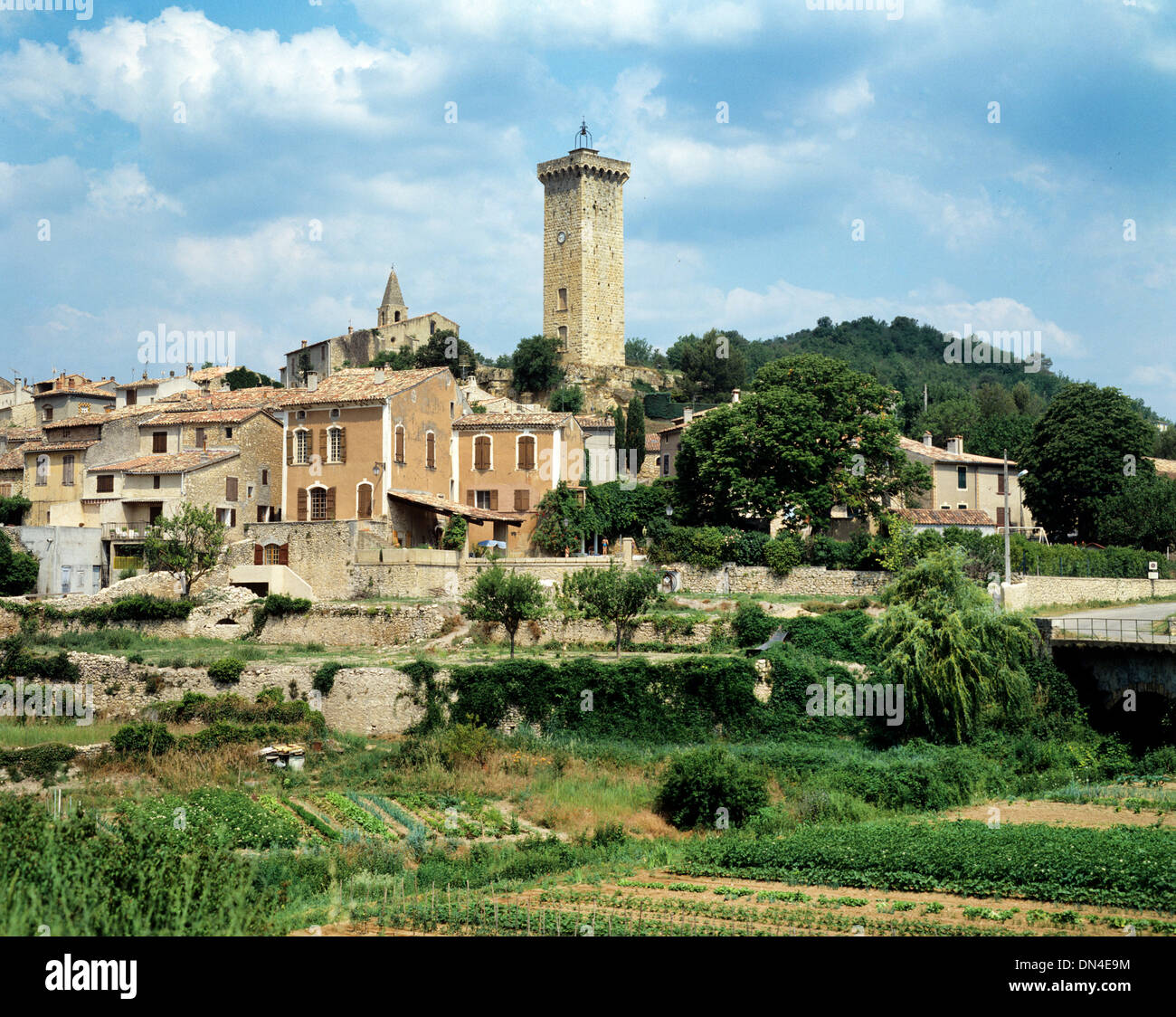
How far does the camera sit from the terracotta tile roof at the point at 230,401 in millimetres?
51938

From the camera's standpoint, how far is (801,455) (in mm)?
46094

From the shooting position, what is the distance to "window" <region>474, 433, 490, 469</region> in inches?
2023

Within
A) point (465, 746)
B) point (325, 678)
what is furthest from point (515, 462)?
point (465, 746)

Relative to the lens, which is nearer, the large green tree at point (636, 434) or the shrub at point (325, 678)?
the shrub at point (325, 678)

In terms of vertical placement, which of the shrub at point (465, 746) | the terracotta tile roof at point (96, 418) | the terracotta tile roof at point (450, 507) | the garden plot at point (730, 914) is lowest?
the garden plot at point (730, 914)

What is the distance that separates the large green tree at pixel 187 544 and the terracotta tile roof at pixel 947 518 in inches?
1115

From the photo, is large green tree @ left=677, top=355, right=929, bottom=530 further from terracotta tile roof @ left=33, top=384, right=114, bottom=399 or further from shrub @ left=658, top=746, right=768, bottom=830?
terracotta tile roof @ left=33, top=384, right=114, bottom=399

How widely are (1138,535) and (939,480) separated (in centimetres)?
1002

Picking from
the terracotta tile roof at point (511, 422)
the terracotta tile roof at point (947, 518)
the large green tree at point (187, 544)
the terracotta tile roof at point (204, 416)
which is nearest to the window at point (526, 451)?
the terracotta tile roof at point (511, 422)

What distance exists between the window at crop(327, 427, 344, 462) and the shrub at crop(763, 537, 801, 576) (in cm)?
1836

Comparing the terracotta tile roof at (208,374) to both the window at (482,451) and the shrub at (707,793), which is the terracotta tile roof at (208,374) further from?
the shrub at (707,793)

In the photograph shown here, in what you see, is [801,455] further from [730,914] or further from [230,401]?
[730,914]

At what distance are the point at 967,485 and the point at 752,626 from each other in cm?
2755

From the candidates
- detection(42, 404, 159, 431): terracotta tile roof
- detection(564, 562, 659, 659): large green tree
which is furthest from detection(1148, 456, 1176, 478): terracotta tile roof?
detection(42, 404, 159, 431): terracotta tile roof
